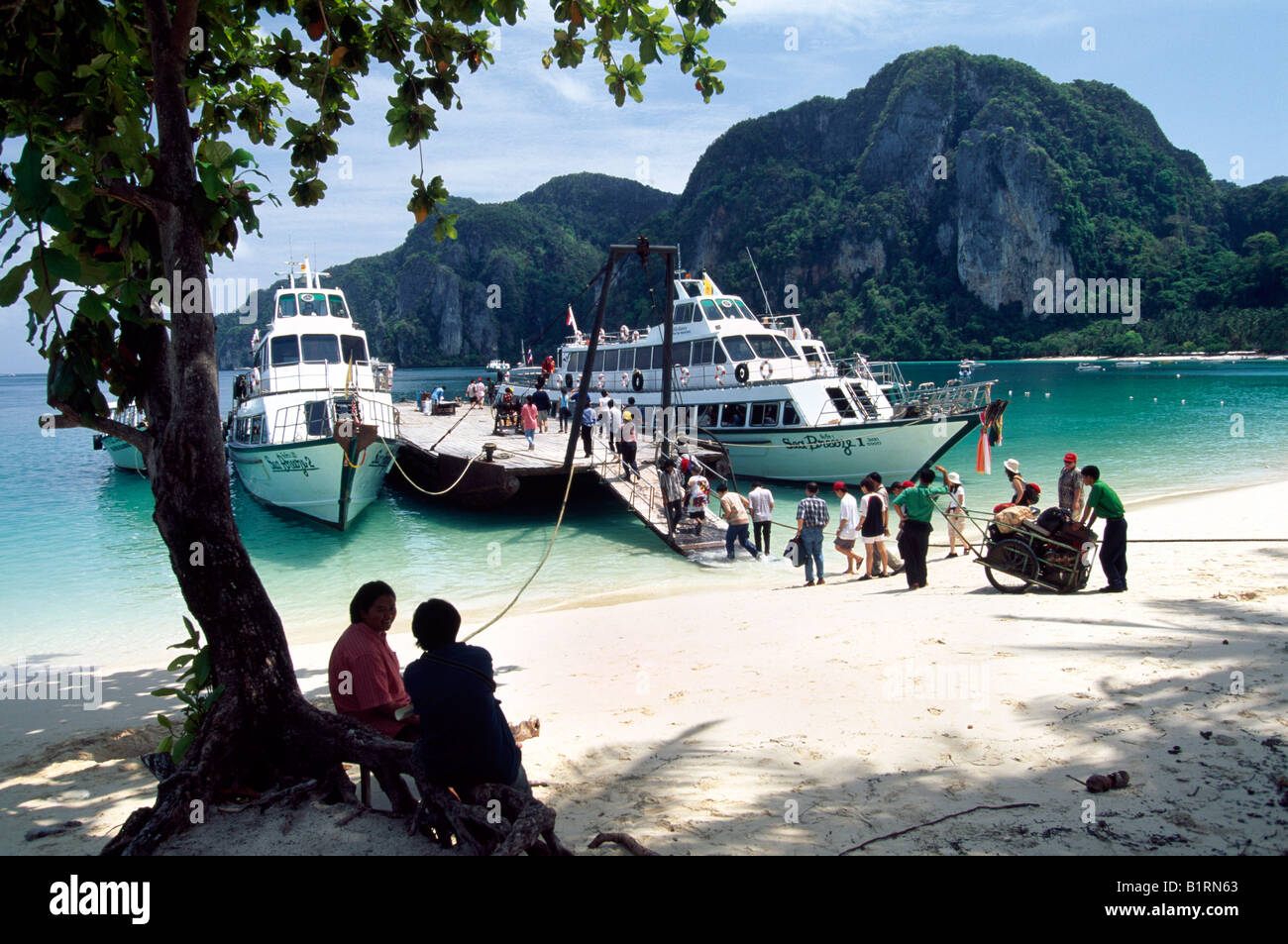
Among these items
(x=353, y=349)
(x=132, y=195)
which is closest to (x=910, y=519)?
(x=132, y=195)

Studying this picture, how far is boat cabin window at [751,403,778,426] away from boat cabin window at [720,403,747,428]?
374mm

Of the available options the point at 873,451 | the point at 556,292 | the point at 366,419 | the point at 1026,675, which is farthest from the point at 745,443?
the point at 556,292

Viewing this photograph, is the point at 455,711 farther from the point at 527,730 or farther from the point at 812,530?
the point at 812,530

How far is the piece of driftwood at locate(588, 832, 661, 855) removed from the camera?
350cm

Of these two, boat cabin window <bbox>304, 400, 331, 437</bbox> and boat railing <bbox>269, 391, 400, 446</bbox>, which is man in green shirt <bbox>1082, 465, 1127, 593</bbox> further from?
boat cabin window <bbox>304, 400, 331, 437</bbox>

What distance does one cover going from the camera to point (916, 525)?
10.2 meters

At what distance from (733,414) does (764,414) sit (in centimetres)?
132

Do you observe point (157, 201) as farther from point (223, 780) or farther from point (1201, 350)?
point (1201, 350)

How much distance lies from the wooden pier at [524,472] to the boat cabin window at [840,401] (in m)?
4.93

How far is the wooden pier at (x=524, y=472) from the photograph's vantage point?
16.6 meters

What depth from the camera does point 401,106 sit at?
17.6ft

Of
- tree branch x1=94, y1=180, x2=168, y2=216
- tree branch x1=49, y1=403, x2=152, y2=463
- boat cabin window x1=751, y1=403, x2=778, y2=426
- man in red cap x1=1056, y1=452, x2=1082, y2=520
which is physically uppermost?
tree branch x1=94, y1=180, x2=168, y2=216

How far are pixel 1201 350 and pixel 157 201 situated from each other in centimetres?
13605

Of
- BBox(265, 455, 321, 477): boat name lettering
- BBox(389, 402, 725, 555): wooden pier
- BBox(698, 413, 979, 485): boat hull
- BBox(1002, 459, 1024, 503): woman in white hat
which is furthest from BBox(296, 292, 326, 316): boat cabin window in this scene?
BBox(1002, 459, 1024, 503): woman in white hat
